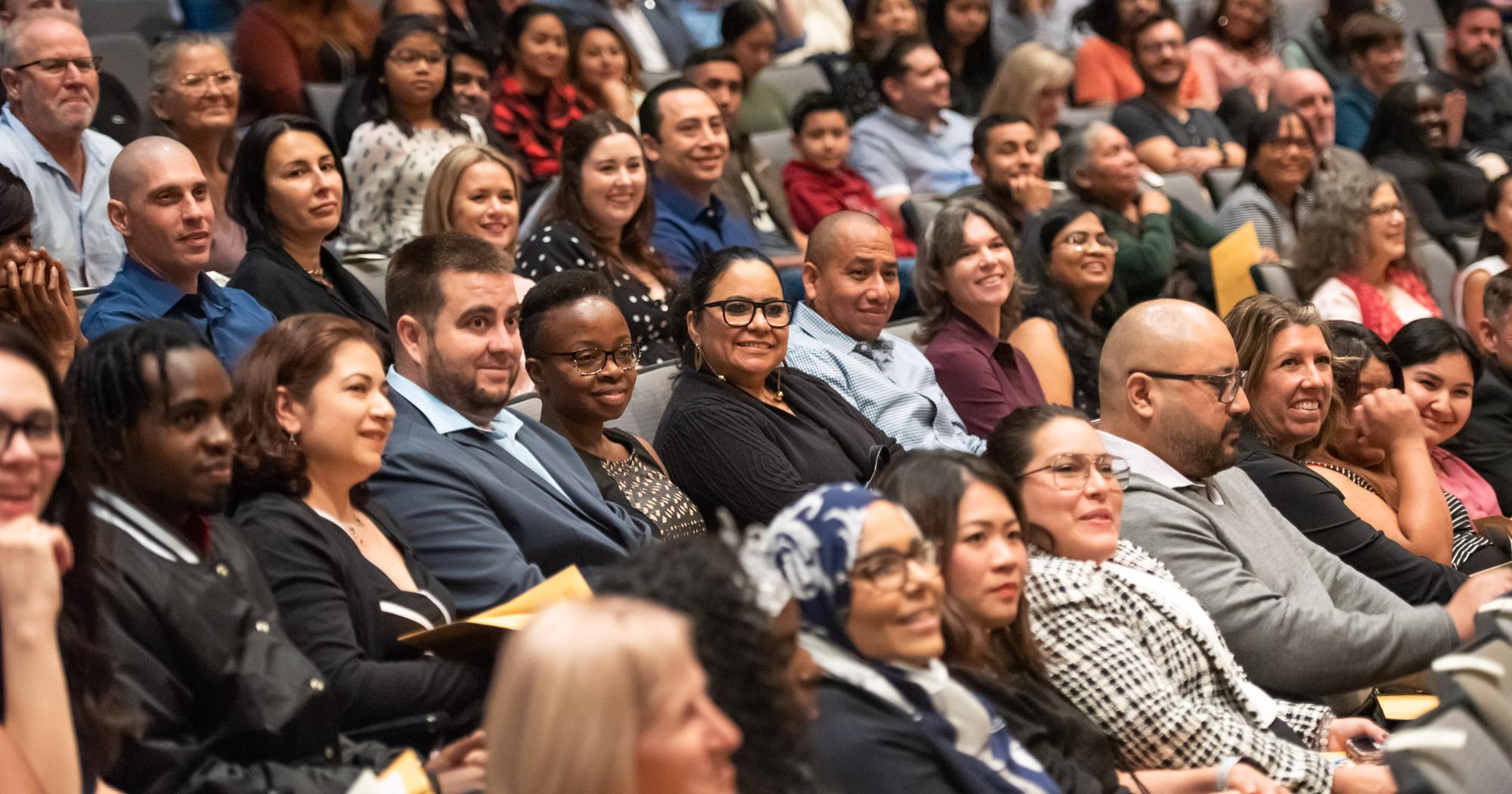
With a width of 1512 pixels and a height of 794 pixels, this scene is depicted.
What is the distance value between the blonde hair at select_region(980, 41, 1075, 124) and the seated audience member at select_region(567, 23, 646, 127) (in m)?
1.32

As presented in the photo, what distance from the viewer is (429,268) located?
297 cm

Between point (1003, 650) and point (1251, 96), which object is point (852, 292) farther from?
point (1251, 96)

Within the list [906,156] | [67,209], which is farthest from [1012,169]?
[67,209]

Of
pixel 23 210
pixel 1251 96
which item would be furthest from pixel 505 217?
pixel 1251 96

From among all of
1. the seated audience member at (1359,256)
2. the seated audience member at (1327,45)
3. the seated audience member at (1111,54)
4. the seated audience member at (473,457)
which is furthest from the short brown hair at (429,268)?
the seated audience member at (1327,45)

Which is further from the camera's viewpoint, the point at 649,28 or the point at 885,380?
the point at 649,28

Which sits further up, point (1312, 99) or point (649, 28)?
point (649, 28)

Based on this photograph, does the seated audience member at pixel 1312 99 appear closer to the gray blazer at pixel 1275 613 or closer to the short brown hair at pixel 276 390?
the gray blazer at pixel 1275 613

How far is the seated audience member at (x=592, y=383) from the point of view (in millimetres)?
3135

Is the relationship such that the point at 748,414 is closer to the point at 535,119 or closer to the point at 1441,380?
the point at 1441,380

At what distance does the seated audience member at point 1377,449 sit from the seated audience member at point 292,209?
2.00 meters

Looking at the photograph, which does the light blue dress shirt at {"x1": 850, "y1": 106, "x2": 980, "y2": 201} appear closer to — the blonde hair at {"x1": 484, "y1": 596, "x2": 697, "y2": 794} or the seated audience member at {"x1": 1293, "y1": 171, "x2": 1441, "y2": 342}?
the seated audience member at {"x1": 1293, "y1": 171, "x2": 1441, "y2": 342}

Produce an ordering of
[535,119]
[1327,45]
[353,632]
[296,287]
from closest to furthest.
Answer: [353,632] → [296,287] → [535,119] → [1327,45]

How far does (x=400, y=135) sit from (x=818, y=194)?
4.93ft
